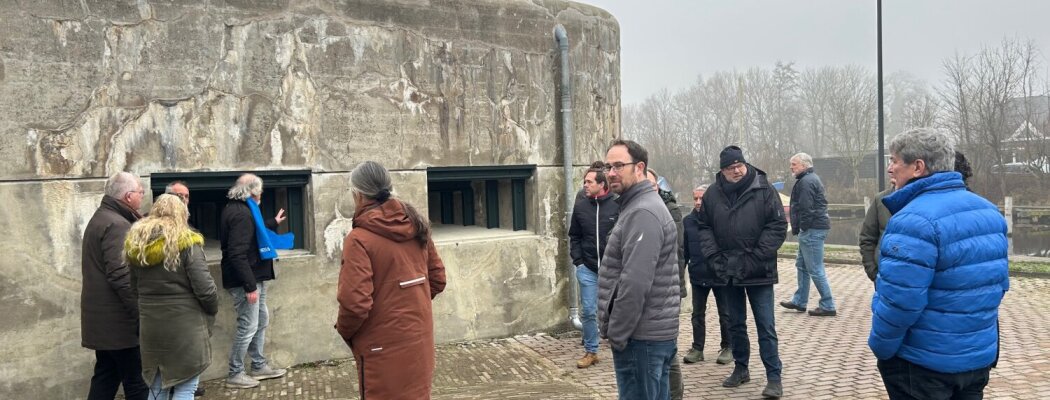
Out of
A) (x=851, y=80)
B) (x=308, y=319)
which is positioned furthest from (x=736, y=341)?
(x=851, y=80)

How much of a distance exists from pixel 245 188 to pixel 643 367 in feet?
11.7

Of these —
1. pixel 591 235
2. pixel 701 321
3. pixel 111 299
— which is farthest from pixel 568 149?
pixel 111 299

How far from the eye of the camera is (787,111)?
63312 millimetres

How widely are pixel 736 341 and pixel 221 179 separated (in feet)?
14.3

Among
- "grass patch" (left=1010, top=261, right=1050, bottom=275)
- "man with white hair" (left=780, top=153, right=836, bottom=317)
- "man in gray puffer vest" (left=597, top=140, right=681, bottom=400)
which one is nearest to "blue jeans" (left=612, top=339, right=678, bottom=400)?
"man in gray puffer vest" (left=597, top=140, right=681, bottom=400)

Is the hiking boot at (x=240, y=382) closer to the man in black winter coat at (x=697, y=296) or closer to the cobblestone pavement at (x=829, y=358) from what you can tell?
the cobblestone pavement at (x=829, y=358)

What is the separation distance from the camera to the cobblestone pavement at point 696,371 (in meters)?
5.61

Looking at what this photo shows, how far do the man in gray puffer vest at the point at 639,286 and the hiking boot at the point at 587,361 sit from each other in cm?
254

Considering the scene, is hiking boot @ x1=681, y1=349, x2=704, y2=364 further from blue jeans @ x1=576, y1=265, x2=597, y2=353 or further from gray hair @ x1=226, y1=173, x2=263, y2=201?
gray hair @ x1=226, y1=173, x2=263, y2=201

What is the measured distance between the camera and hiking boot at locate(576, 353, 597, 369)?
6395mm

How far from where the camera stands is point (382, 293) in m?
3.65

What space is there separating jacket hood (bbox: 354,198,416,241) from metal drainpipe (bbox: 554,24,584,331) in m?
3.99

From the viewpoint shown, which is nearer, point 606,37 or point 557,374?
point 557,374

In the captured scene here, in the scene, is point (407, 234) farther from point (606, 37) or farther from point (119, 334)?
point (606, 37)
